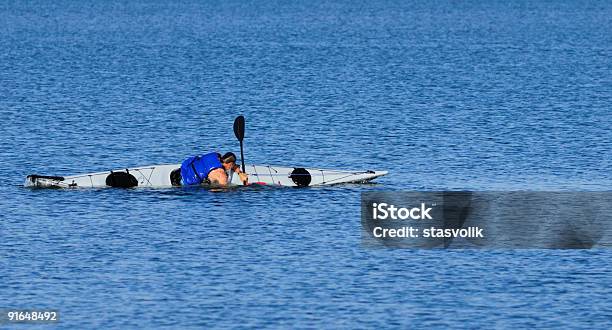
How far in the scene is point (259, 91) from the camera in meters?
89.2

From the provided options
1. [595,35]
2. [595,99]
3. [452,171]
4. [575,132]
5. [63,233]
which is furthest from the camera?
[595,35]

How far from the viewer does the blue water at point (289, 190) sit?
33375 mm

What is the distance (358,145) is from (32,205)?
62.9ft

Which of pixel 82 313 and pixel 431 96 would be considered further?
pixel 431 96

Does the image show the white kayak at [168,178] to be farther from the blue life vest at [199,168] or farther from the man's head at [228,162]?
the man's head at [228,162]

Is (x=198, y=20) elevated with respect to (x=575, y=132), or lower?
elevated

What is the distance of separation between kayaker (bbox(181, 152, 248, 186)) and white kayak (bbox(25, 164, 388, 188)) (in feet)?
1.79

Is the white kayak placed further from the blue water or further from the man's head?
the man's head

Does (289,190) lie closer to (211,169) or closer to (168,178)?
(211,169)

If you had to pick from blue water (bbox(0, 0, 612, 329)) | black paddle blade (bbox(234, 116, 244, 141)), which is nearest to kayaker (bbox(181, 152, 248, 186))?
blue water (bbox(0, 0, 612, 329))

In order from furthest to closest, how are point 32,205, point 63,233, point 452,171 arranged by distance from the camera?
point 452,171
point 32,205
point 63,233

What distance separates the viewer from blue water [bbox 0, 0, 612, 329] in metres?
33.4

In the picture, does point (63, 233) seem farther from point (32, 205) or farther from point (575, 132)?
point (575, 132)

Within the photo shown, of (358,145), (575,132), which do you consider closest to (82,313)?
(358,145)
